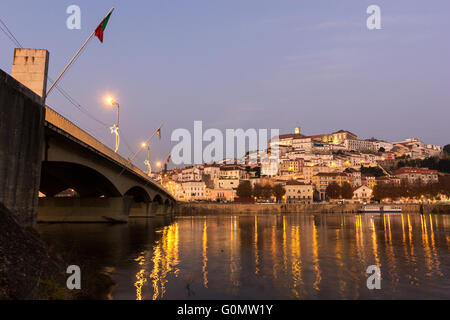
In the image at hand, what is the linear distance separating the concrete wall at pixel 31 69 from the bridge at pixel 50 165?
409mm

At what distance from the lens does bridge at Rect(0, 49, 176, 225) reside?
16.2 m

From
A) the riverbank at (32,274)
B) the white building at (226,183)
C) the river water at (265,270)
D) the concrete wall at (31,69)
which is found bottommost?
the river water at (265,270)

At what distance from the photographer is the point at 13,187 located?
16328 mm

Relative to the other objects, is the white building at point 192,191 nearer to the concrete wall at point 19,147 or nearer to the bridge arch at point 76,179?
the bridge arch at point 76,179

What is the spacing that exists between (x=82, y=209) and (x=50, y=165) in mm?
16810

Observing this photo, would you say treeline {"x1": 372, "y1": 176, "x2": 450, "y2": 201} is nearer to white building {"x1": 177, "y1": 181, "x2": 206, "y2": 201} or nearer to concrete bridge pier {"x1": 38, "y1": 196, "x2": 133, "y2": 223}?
white building {"x1": 177, "y1": 181, "x2": 206, "y2": 201}

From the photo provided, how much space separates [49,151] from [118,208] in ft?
83.4

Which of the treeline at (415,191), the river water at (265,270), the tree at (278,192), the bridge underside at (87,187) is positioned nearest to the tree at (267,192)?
the tree at (278,192)

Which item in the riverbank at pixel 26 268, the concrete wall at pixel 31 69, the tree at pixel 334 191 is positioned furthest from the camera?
the tree at pixel 334 191

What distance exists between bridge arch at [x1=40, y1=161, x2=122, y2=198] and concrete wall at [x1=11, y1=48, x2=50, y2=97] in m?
11.7

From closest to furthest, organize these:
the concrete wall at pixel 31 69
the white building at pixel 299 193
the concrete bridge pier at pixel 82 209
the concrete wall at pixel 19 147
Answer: the concrete wall at pixel 19 147, the concrete wall at pixel 31 69, the concrete bridge pier at pixel 82 209, the white building at pixel 299 193

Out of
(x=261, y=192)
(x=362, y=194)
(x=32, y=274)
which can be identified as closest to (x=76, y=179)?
(x=32, y=274)

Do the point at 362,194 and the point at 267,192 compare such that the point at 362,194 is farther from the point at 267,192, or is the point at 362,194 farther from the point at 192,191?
the point at 192,191

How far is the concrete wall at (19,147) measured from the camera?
51.6 feet
